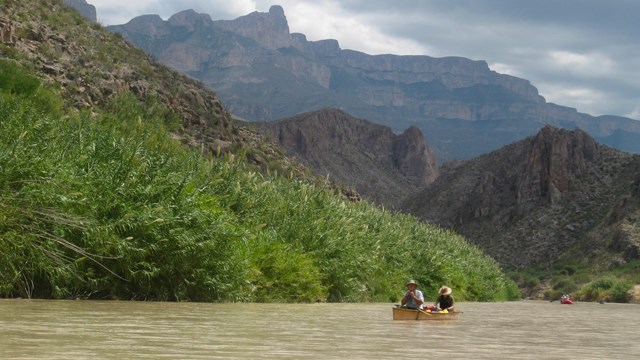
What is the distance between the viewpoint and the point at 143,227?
2169cm

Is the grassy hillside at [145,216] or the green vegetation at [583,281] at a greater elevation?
the grassy hillside at [145,216]

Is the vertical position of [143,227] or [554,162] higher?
[554,162]

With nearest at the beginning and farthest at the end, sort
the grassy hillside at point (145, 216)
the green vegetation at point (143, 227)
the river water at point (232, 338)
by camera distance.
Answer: the river water at point (232, 338) → the green vegetation at point (143, 227) → the grassy hillside at point (145, 216)

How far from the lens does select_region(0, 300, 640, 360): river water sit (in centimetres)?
1069

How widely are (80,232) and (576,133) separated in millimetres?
140688

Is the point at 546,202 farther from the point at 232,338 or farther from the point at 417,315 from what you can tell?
the point at 232,338

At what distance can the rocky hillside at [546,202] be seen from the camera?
383 ft

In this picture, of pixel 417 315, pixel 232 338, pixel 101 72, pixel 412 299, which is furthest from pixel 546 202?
pixel 232 338

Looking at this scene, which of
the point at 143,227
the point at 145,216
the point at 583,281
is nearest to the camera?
the point at 145,216

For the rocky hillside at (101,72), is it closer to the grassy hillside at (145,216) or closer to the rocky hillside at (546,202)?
the grassy hillside at (145,216)

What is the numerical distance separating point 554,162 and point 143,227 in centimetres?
12817

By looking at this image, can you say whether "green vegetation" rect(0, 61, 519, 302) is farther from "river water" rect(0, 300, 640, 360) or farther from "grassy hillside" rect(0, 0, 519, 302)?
"river water" rect(0, 300, 640, 360)

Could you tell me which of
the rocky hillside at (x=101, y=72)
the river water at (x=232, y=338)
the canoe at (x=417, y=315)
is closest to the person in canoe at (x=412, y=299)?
the canoe at (x=417, y=315)

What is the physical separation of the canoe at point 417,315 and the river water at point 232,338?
91.3 inches
